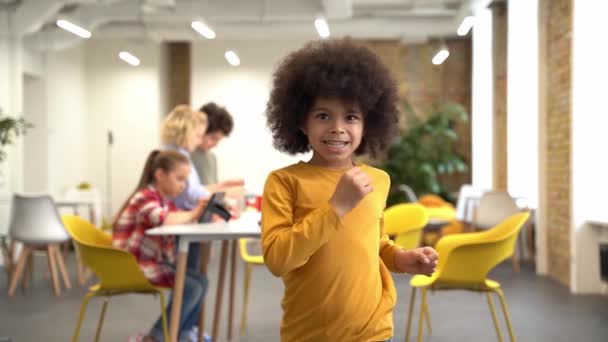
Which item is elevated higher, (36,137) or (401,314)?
(36,137)

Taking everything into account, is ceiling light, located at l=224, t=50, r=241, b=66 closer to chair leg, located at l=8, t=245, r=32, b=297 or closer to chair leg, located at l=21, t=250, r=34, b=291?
chair leg, located at l=21, t=250, r=34, b=291

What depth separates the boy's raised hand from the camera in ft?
4.65

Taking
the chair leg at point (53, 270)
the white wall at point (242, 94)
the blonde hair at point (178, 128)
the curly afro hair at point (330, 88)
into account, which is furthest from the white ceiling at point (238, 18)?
the curly afro hair at point (330, 88)

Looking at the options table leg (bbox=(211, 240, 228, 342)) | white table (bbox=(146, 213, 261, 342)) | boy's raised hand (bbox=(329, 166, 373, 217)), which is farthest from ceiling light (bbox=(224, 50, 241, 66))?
boy's raised hand (bbox=(329, 166, 373, 217))

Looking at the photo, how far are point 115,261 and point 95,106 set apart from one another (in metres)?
8.97

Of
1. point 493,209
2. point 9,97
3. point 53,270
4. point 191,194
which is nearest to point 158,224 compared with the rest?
point 191,194

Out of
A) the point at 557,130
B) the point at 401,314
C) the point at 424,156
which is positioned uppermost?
the point at 557,130

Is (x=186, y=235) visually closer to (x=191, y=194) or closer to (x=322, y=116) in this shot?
(x=191, y=194)

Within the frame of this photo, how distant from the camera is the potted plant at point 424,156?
1146 centimetres

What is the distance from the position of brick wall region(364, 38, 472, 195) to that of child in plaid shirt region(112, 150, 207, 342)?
877cm

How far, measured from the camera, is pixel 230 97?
1209cm

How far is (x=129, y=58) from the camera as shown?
11.6 m

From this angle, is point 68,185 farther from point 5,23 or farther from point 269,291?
point 269,291

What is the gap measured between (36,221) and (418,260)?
5.69 m
